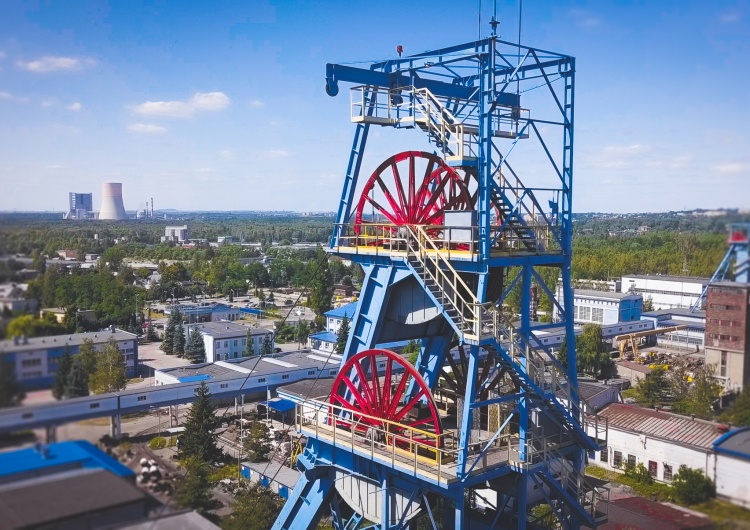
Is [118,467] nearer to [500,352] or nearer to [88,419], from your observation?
[88,419]

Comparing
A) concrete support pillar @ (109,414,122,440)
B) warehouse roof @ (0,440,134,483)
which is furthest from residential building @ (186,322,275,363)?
warehouse roof @ (0,440,134,483)

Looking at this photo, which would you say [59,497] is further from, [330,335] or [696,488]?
[330,335]

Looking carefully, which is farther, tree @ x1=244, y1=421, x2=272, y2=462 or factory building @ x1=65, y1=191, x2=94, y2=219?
tree @ x1=244, y1=421, x2=272, y2=462

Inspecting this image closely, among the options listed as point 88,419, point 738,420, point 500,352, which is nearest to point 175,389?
point 500,352

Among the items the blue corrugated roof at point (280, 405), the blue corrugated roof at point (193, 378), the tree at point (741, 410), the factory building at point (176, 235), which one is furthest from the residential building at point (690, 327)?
the factory building at point (176, 235)

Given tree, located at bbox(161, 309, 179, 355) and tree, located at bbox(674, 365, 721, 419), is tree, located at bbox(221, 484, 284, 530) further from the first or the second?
tree, located at bbox(161, 309, 179, 355)

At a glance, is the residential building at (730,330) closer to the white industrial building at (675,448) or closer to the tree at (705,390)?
the tree at (705,390)
